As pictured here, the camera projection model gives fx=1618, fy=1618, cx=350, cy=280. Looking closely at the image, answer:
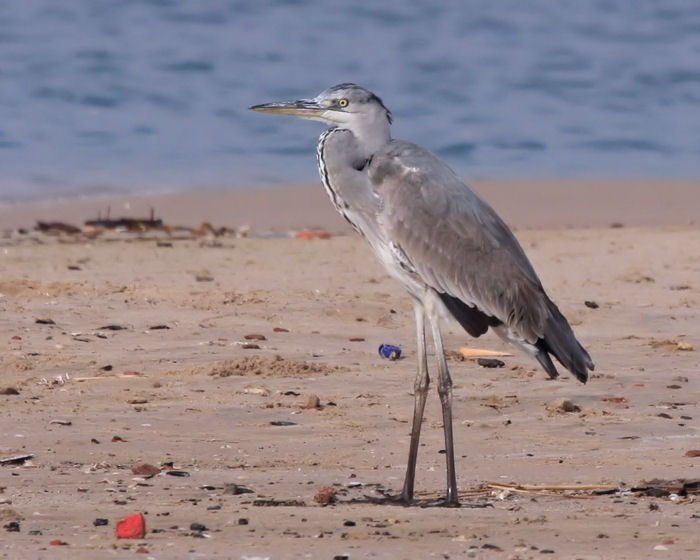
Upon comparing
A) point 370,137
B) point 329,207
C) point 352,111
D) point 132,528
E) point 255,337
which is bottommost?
point 132,528

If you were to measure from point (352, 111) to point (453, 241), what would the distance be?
0.73 metres

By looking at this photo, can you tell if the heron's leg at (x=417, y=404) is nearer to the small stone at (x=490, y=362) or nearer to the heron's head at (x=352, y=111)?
the heron's head at (x=352, y=111)

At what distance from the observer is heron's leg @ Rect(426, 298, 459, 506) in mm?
5758

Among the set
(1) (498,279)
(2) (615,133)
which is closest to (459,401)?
(1) (498,279)

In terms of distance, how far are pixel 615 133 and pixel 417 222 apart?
15.1m

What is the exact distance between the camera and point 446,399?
20.9 ft

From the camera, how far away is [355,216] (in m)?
6.45

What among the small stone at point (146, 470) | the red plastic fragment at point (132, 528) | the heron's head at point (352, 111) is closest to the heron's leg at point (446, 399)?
the heron's head at point (352, 111)

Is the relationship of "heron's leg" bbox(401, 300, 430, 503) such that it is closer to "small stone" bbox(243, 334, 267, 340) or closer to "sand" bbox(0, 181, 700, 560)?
"sand" bbox(0, 181, 700, 560)

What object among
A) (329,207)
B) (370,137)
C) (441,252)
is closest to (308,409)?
(441,252)

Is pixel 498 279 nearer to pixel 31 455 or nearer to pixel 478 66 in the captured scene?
pixel 31 455

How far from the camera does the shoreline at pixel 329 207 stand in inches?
582

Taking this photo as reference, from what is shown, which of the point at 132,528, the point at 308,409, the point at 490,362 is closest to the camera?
the point at 132,528

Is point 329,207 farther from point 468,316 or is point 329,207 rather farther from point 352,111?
point 468,316
